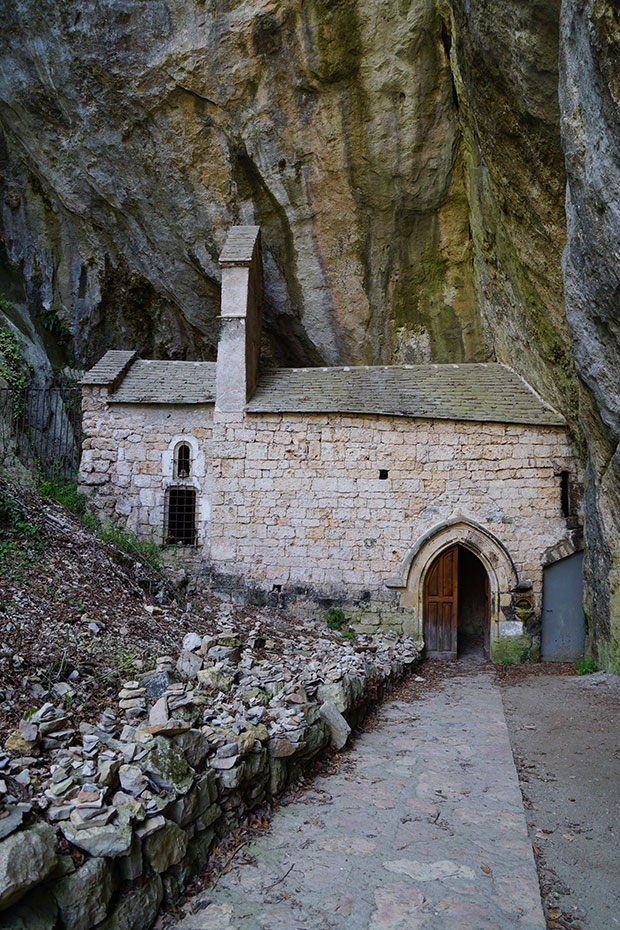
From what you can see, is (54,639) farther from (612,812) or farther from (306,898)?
(612,812)

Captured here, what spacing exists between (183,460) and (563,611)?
792 cm

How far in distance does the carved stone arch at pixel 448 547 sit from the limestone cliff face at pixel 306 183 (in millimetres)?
1599

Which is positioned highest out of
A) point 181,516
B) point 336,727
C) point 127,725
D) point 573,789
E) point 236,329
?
point 236,329

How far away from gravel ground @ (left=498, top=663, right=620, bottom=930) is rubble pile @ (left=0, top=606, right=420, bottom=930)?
6.19ft

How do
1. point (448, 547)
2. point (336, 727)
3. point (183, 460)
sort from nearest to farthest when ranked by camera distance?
point (336, 727), point (448, 547), point (183, 460)

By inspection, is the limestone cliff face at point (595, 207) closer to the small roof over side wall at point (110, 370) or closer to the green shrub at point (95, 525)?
the green shrub at point (95, 525)

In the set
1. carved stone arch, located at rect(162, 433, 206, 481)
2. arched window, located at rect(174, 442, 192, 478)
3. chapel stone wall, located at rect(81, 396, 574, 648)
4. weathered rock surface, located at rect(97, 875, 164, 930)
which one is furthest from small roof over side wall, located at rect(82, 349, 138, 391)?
weathered rock surface, located at rect(97, 875, 164, 930)

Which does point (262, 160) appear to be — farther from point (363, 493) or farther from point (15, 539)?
point (15, 539)

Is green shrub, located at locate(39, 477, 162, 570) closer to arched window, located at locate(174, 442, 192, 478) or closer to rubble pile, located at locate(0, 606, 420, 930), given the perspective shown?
arched window, located at locate(174, 442, 192, 478)

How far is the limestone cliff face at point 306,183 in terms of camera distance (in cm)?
971

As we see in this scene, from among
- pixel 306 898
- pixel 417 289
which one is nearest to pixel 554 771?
pixel 306 898

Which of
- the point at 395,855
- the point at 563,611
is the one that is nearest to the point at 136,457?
the point at 563,611

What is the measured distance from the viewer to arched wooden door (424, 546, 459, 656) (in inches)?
504

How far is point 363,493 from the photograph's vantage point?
12.6m
